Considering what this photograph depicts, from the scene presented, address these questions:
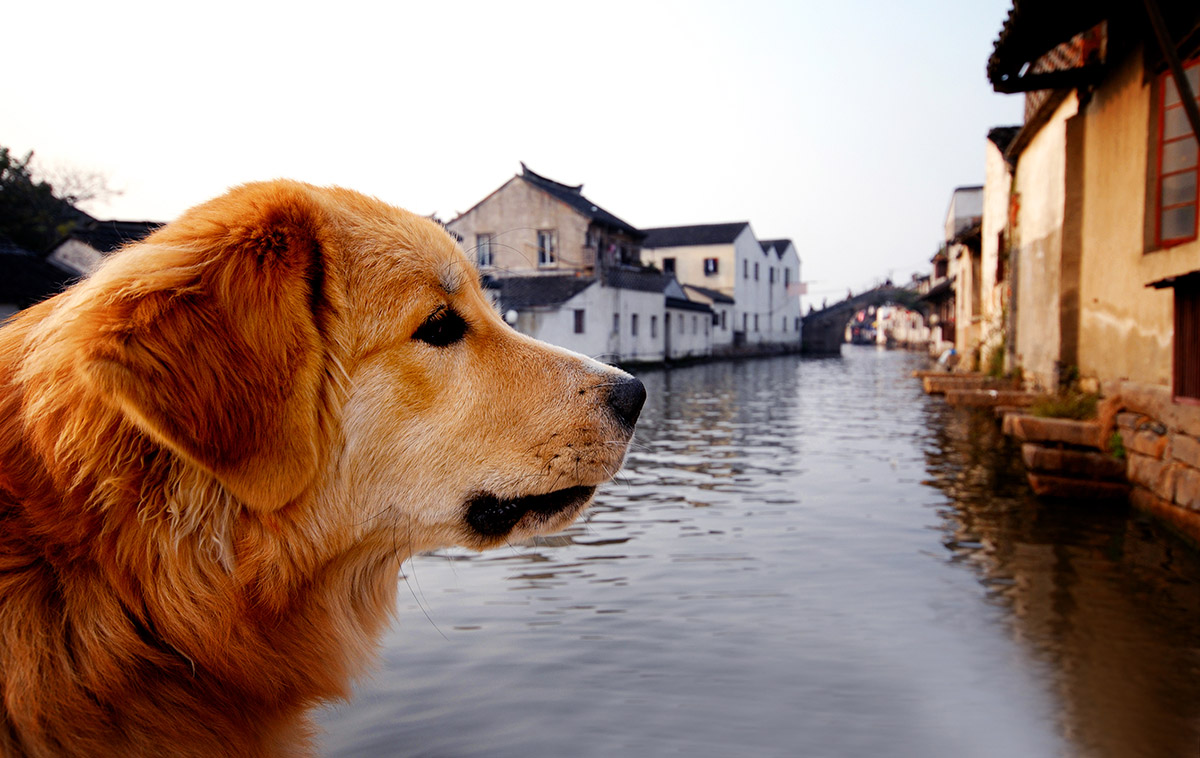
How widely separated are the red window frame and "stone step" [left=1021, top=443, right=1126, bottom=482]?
7.05ft

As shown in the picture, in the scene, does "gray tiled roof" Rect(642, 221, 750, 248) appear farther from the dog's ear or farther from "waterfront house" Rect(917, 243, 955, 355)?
the dog's ear

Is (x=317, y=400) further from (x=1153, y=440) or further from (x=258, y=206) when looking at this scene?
(x=1153, y=440)

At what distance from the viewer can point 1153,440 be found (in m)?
6.68

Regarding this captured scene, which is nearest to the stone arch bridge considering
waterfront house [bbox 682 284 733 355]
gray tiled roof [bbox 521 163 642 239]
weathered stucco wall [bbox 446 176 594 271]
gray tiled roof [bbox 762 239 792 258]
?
gray tiled roof [bbox 762 239 792 258]

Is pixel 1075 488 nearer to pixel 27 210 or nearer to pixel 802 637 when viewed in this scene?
pixel 802 637

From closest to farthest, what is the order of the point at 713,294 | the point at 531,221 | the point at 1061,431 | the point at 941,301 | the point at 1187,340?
the point at 1187,340 → the point at 1061,431 → the point at 531,221 → the point at 941,301 → the point at 713,294

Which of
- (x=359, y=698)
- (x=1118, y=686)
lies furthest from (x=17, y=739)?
(x=1118, y=686)

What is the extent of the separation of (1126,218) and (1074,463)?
2870 millimetres

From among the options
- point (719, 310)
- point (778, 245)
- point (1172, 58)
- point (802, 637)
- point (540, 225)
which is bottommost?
point (802, 637)

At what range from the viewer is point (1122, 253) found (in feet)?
28.1

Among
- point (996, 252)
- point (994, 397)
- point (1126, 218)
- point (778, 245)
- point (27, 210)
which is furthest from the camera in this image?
point (778, 245)

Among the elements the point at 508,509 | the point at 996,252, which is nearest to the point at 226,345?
the point at 508,509

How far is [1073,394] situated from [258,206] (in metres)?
10.3

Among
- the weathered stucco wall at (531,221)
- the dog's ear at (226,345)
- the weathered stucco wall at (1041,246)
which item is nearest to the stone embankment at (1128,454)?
the weathered stucco wall at (1041,246)
